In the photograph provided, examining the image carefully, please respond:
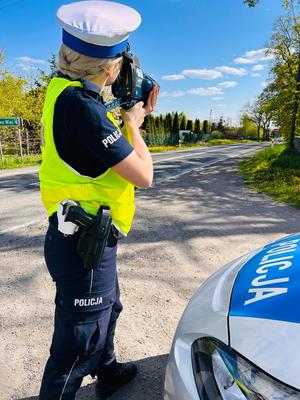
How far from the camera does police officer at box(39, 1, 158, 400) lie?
130cm

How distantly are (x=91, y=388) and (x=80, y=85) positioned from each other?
1.76 meters

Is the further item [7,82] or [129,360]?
[7,82]

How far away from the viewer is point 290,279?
4.71 ft

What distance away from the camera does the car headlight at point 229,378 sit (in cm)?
106

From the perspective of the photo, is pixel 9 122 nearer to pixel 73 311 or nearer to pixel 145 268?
pixel 145 268

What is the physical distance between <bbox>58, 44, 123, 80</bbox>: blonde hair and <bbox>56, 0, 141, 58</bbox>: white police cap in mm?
23

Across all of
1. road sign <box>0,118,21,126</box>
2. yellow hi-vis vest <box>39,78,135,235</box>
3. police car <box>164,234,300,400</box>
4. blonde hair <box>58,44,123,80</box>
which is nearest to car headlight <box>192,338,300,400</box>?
police car <box>164,234,300,400</box>

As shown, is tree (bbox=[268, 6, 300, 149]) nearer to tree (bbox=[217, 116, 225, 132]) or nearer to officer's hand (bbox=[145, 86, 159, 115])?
officer's hand (bbox=[145, 86, 159, 115])

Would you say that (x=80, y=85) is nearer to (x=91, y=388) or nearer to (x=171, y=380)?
(x=171, y=380)

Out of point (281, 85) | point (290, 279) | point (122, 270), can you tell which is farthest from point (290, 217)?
point (281, 85)

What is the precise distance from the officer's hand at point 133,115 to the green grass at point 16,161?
1448cm

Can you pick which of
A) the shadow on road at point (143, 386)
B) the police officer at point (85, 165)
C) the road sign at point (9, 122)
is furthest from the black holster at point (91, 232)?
the road sign at point (9, 122)

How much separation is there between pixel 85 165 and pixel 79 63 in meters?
0.41

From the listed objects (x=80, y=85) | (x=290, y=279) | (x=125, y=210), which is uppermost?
(x=80, y=85)
